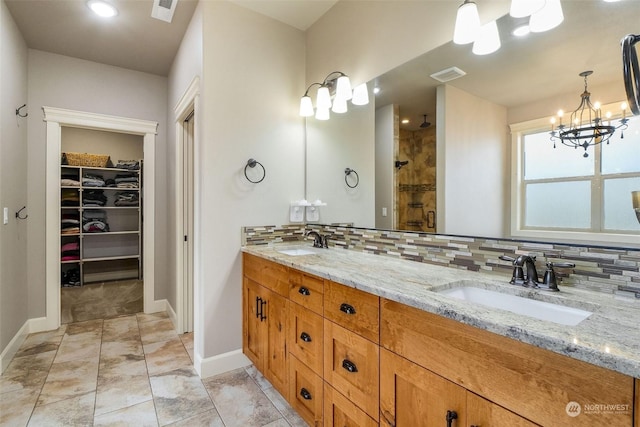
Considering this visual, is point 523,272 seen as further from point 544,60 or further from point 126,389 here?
point 126,389

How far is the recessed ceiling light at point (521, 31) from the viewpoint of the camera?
1.25 m

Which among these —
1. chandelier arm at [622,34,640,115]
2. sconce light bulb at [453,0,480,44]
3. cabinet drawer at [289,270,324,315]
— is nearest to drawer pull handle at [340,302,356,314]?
cabinet drawer at [289,270,324,315]

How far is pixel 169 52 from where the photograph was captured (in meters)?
2.93

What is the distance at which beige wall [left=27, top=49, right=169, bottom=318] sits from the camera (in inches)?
114

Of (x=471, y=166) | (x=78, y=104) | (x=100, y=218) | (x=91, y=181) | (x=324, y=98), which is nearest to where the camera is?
(x=471, y=166)

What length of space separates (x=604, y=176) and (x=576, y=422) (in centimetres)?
84

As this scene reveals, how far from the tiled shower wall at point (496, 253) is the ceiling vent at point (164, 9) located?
1.70 meters

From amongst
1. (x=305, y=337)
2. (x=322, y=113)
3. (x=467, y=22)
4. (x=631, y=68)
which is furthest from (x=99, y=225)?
(x=631, y=68)

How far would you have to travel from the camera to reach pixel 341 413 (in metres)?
1.30

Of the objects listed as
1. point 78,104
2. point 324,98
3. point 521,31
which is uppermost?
point 78,104

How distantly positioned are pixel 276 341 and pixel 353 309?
2.57 feet

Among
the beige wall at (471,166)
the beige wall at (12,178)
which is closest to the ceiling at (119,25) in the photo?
the beige wall at (12,178)

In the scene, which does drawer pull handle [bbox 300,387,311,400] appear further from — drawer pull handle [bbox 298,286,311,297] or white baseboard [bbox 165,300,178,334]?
white baseboard [bbox 165,300,178,334]

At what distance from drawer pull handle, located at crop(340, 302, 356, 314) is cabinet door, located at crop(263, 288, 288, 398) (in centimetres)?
52
